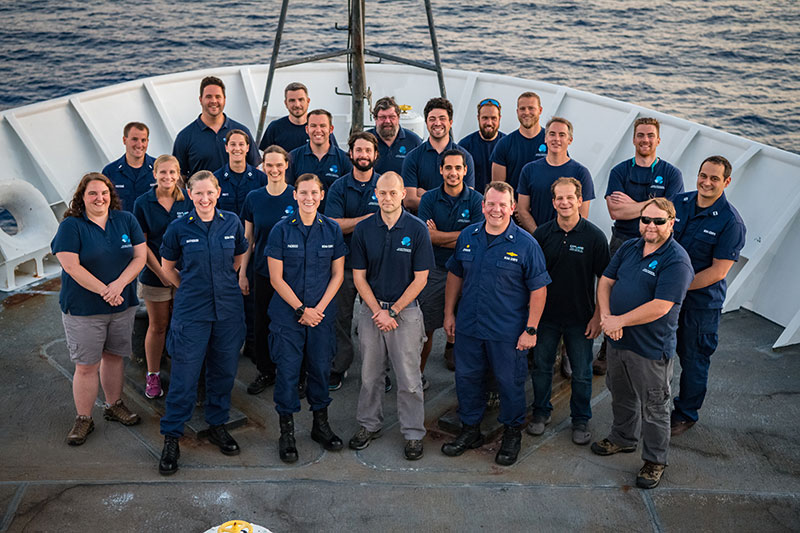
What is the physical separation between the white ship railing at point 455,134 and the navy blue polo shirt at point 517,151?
231cm

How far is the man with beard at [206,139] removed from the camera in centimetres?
673

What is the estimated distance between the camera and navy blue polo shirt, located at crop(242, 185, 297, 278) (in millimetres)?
5781

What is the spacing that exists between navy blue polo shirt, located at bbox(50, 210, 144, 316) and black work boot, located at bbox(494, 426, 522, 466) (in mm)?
2643

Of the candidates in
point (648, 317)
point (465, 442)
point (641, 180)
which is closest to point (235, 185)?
point (465, 442)

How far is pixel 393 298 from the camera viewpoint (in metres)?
5.24

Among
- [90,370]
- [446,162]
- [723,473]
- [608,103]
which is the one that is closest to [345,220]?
[446,162]

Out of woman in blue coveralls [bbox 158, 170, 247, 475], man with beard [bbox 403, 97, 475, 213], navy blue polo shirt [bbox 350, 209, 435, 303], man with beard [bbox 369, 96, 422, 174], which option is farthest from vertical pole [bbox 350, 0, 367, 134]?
woman in blue coveralls [bbox 158, 170, 247, 475]

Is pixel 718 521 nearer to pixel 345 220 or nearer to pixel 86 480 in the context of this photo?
pixel 345 220

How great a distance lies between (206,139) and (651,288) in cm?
385

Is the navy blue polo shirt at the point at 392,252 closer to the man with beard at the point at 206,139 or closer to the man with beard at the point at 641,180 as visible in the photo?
the man with beard at the point at 641,180

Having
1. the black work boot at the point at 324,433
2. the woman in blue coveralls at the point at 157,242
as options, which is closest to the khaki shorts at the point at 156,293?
the woman in blue coveralls at the point at 157,242

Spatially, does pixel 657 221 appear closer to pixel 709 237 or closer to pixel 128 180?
pixel 709 237

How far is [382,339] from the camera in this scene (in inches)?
209

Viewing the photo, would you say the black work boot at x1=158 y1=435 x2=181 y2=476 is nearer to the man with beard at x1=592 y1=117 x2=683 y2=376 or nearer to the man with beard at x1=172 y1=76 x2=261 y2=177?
the man with beard at x1=172 y1=76 x2=261 y2=177
